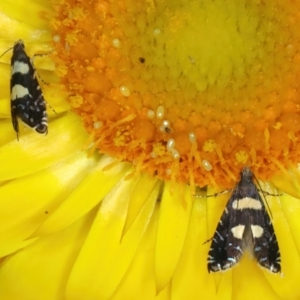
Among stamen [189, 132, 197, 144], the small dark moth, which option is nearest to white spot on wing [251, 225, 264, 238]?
stamen [189, 132, 197, 144]

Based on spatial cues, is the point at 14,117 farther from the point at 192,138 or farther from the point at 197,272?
the point at 197,272

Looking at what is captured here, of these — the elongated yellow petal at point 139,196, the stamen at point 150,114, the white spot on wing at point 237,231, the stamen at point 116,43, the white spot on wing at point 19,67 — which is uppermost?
the stamen at point 116,43

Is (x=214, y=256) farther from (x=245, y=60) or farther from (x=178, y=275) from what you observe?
(x=245, y=60)

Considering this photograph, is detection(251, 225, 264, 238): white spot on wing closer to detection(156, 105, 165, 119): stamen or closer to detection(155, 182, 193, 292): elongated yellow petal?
detection(155, 182, 193, 292): elongated yellow petal

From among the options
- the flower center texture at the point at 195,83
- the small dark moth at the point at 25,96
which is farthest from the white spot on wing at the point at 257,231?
the small dark moth at the point at 25,96

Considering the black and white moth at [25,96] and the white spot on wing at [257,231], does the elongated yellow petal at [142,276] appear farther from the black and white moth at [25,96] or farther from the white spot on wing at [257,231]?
the black and white moth at [25,96]

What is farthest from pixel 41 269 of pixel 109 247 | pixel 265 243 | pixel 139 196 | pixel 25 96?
pixel 265 243

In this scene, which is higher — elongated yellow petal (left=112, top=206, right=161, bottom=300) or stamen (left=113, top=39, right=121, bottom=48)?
stamen (left=113, top=39, right=121, bottom=48)
